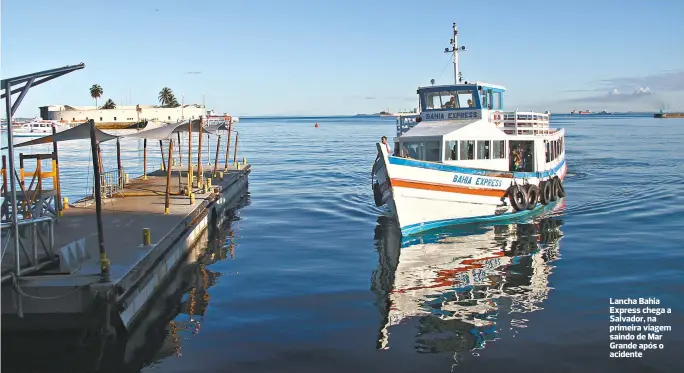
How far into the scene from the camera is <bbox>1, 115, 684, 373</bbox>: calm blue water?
11.2 meters

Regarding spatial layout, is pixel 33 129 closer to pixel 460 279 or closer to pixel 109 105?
pixel 109 105

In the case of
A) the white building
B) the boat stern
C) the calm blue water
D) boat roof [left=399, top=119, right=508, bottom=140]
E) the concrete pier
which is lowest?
the calm blue water

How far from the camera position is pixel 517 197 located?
79.3ft

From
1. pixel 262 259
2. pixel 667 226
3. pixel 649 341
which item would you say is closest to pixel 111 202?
pixel 262 259

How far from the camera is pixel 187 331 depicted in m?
12.7

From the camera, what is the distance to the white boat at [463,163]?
68.6 feet

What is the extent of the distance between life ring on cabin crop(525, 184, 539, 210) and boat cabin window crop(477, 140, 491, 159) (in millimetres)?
2678

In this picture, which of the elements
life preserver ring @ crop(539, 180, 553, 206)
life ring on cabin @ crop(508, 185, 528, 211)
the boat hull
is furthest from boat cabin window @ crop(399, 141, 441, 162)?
life preserver ring @ crop(539, 180, 553, 206)

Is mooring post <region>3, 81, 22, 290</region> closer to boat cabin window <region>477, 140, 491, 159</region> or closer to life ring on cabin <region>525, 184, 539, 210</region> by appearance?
boat cabin window <region>477, 140, 491, 159</region>

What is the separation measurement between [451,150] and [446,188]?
197cm

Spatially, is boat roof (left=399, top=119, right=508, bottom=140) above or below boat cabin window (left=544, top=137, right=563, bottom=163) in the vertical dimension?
above

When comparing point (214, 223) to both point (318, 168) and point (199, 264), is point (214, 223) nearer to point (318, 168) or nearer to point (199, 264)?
point (199, 264)

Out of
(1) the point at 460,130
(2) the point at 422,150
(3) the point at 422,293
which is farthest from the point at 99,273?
(1) the point at 460,130

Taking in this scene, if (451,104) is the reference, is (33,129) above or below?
above
